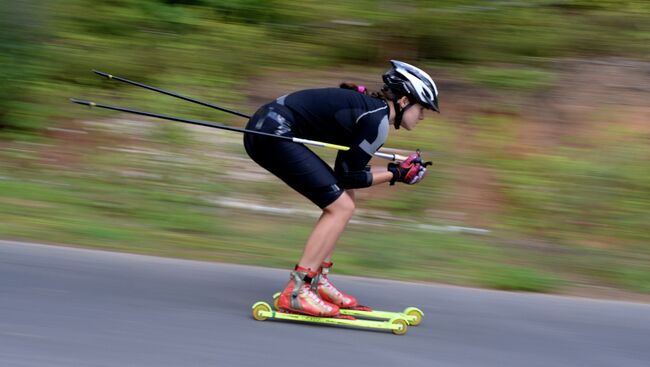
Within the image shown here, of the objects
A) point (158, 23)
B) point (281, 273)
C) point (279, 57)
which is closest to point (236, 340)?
point (281, 273)

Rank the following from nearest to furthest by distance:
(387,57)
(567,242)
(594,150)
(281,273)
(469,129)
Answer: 1. (281,273)
2. (567,242)
3. (594,150)
4. (469,129)
5. (387,57)

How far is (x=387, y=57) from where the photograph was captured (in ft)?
34.3

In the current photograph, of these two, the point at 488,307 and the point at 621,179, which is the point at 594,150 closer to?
the point at 621,179

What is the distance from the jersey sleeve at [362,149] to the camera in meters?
4.81

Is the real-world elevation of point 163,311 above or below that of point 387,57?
below

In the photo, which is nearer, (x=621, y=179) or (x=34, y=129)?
(x=621, y=179)

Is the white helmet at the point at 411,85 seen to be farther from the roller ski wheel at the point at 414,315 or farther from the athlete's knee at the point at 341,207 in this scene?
the roller ski wheel at the point at 414,315

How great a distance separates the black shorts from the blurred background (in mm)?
1571

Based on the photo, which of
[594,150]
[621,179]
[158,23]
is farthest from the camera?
[158,23]

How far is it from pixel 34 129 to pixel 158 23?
264 centimetres

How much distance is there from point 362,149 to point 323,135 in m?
0.35

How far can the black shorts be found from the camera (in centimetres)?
492

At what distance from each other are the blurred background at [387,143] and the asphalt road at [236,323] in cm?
50

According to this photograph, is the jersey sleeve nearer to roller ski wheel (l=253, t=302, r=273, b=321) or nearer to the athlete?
the athlete
